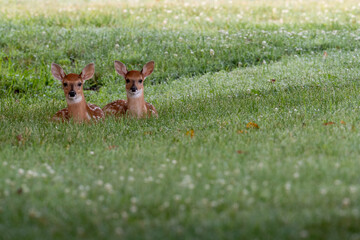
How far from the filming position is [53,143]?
6.39 m

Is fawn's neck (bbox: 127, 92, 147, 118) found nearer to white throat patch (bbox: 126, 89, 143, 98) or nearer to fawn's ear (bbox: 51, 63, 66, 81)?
white throat patch (bbox: 126, 89, 143, 98)

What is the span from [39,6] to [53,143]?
13.2 meters

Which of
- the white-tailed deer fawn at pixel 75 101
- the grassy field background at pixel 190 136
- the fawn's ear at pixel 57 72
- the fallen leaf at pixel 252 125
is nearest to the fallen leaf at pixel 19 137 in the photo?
the grassy field background at pixel 190 136

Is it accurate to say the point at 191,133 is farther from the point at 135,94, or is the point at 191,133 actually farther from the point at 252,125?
the point at 135,94

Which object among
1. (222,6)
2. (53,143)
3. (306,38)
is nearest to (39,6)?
(222,6)

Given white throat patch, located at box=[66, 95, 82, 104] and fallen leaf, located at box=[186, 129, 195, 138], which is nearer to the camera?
fallen leaf, located at box=[186, 129, 195, 138]

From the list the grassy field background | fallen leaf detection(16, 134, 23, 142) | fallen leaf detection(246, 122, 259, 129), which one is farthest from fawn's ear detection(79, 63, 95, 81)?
fallen leaf detection(246, 122, 259, 129)

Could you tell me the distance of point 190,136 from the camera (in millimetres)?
6520

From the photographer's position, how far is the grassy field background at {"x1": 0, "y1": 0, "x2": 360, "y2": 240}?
153 inches

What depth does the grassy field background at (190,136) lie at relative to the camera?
12.8 feet

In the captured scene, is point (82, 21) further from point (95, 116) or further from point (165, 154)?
point (165, 154)

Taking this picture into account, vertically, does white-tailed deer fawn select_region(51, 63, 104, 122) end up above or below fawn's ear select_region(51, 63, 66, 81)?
below

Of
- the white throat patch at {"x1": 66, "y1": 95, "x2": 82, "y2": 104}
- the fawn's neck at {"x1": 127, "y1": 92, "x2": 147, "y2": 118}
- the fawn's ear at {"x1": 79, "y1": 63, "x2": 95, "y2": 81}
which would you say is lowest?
the fawn's neck at {"x1": 127, "y1": 92, "x2": 147, "y2": 118}

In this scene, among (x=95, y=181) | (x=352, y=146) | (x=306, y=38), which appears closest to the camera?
(x=95, y=181)
